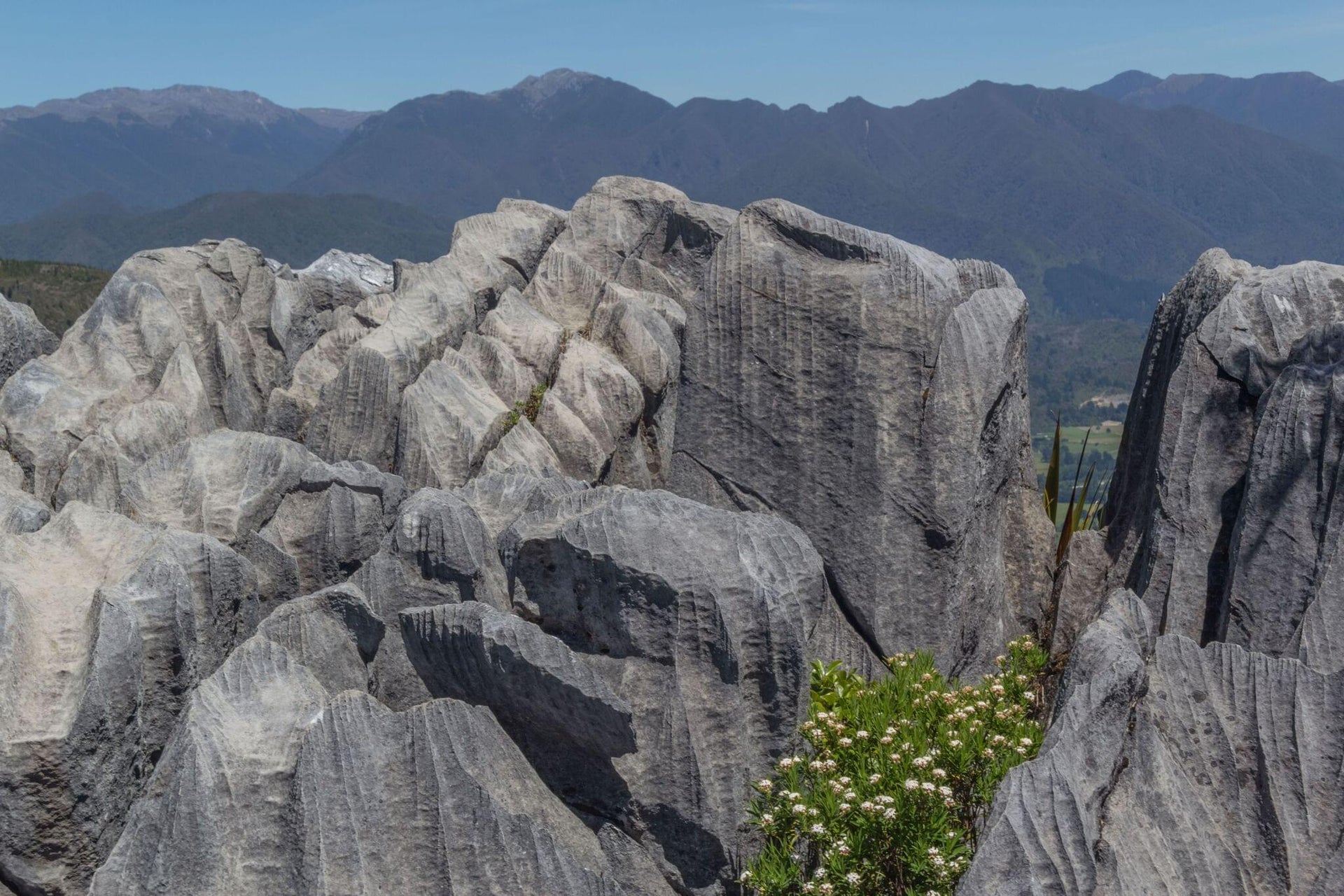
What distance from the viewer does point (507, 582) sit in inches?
456

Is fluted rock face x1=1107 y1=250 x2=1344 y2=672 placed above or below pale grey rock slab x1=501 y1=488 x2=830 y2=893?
above

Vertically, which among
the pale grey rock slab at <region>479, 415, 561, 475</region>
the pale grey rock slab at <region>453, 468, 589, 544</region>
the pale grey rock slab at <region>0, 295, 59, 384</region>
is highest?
the pale grey rock slab at <region>0, 295, 59, 384</region>

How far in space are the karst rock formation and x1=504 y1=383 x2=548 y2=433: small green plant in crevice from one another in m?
1.61

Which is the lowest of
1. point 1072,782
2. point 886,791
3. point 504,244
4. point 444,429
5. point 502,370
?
point 886,791

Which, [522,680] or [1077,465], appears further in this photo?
[1077,465]

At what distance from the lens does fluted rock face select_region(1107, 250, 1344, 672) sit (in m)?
10.8

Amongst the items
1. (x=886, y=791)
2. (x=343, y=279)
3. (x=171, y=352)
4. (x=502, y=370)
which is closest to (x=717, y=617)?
(x=886, y=791)

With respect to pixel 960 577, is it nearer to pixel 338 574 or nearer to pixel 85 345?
pixel 338 574

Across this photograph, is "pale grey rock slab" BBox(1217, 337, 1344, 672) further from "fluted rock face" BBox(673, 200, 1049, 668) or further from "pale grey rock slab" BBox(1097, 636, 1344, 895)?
"fluted rock face" BBox(673, 200, 1049, 668)

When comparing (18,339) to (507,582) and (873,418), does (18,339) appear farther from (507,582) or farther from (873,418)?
(873,418)

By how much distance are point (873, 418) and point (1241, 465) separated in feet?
13.0

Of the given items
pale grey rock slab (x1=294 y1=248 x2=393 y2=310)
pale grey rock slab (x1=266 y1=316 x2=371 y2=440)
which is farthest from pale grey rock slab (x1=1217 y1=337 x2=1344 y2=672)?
pale grey rock slab (x1=294 y1=248 x2=393 y2=310)

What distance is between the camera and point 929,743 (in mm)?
10297

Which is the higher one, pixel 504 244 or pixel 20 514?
pixel 504 244
